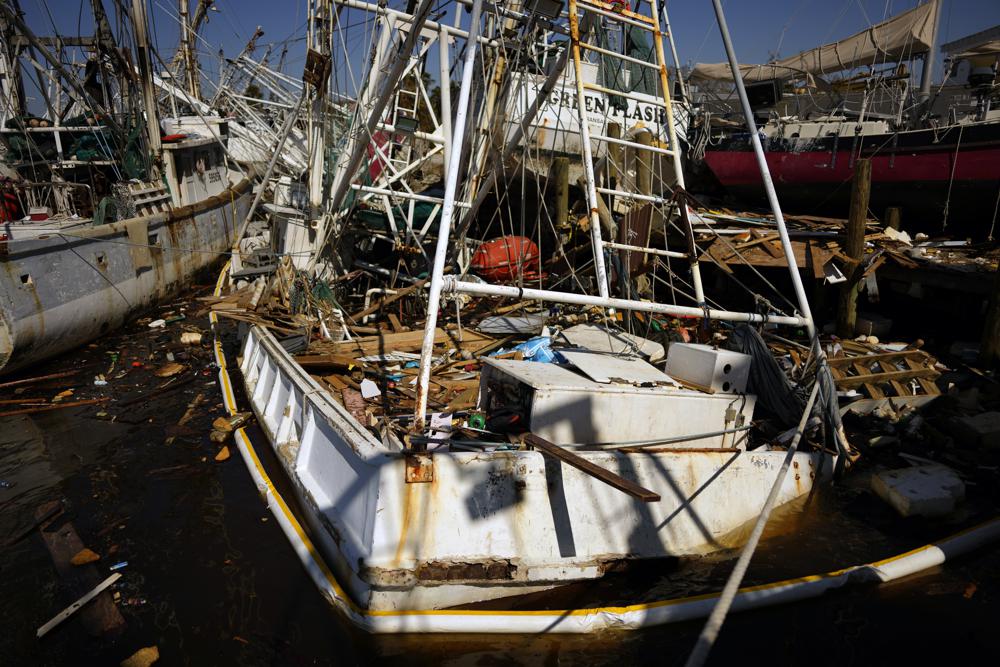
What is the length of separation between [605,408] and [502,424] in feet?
2.56

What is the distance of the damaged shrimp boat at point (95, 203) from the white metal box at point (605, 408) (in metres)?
7.96

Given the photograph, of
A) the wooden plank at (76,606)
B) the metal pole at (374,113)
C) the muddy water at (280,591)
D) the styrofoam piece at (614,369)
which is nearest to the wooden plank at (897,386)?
the muddy water at (280,591)

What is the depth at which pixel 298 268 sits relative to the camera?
8.98 m

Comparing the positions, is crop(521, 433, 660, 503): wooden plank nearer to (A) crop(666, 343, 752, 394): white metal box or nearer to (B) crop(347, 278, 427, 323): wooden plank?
(A) crop(666, 343, 752, 394): white metal box

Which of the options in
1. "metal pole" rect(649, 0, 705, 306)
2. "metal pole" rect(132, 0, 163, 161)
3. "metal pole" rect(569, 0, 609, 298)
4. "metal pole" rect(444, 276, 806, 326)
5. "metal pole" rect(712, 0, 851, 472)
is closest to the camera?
"metal pole" rect(444, 276, 806, 326)

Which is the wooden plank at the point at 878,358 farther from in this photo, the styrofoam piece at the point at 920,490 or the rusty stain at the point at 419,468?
the rusty stain at the point at 419,468

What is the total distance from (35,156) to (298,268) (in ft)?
36.1

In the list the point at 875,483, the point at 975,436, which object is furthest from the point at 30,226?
the point at 975,436

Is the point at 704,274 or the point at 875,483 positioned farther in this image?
the point at 704,274

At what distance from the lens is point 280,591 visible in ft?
13.7

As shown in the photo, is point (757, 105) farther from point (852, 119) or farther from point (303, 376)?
point (303, 376)

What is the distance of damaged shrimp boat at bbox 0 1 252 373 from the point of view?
8.95 metres

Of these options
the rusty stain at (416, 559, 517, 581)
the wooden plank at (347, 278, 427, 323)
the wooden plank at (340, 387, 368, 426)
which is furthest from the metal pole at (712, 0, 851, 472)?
the wooden plank at (347, 278, 427, 323)

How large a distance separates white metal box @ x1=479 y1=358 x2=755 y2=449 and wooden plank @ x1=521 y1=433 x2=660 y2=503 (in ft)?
1.02
